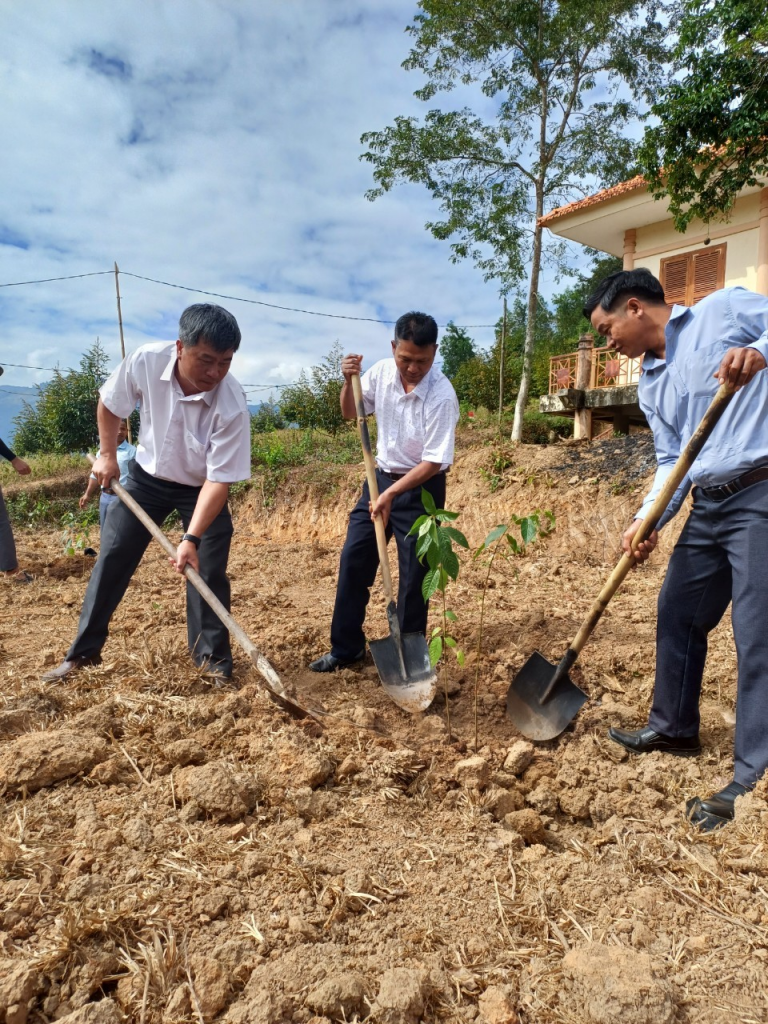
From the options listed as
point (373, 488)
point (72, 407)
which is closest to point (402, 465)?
point (373, 488)

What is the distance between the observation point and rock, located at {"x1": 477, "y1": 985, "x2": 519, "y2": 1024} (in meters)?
1.34

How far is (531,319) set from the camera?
1074 cm

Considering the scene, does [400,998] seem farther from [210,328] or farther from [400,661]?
[210,328]

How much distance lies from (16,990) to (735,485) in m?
2.33

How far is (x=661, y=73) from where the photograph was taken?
38.7 ft

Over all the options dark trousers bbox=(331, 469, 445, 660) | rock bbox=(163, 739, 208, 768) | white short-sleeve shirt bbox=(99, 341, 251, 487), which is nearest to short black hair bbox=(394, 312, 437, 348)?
dark trousers bbox=(331, 469, 445, 660)

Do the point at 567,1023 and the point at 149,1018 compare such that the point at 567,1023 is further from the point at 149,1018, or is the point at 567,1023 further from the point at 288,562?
the point at 288,562

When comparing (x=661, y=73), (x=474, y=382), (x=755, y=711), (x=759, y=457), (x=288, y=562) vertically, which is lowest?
(x=288, y=562)

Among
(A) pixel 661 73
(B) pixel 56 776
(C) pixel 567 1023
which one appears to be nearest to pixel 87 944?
(B) pixel 56 776

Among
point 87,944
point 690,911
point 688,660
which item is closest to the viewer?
point 87,944

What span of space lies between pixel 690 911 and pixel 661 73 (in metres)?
14.3

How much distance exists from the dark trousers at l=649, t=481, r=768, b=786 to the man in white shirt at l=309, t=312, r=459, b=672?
45.6 inches

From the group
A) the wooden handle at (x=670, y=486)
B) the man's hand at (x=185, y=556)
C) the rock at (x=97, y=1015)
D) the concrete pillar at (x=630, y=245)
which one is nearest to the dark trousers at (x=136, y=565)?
the man's hand at (x=185, y=556)

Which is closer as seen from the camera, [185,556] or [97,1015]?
[97,1015]
